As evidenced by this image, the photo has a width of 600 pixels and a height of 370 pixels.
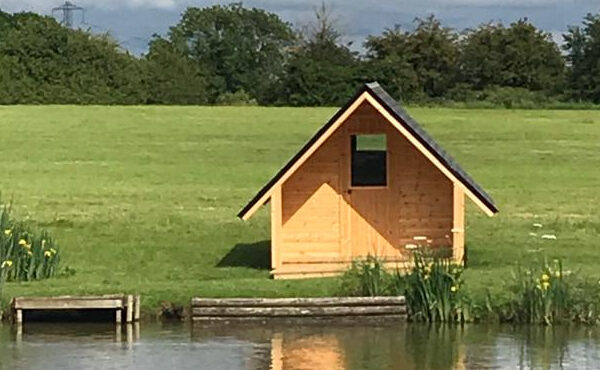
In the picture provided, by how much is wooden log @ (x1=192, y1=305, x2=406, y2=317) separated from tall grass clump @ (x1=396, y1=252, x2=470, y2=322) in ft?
0.82

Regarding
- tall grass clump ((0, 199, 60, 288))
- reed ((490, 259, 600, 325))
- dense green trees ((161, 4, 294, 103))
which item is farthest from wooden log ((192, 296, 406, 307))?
dense green trees ((161, 4, 294, 103))

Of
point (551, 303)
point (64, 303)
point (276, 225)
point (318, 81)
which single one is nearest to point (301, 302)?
point (276, 225)

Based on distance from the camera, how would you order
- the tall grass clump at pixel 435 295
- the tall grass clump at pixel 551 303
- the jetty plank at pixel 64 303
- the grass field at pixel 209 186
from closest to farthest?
the tall grass clump at pixel 551 303, the tall grass clump at pixel 435 295, the jetty plank at pixel 64 303, the grass field at pixel 209 186

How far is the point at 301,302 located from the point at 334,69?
54416 millimetres

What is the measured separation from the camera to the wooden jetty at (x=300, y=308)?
21.5 metres

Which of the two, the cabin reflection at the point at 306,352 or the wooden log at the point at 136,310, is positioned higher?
the wooden log at the point at 136,310

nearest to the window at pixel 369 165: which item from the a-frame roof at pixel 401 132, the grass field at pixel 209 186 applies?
the a-frame roof at pixel 401 132

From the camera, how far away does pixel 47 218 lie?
32531 millimetres

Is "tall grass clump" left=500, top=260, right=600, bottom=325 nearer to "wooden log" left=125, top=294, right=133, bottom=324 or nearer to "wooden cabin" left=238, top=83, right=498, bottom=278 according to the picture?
"wooden cabin" left=238, top=83, right=498, bottom=278

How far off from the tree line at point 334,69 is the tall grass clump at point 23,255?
48815mm

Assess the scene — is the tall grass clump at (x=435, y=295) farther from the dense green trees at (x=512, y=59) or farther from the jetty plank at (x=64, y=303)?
the dense green trees at (x=512, y=59)

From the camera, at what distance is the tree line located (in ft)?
248

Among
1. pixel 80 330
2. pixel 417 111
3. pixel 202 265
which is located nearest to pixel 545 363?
pixel 80 330

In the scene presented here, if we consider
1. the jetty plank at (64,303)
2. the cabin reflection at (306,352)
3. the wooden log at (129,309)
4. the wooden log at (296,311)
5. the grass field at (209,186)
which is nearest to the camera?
the cabin reflection at (306,352)
